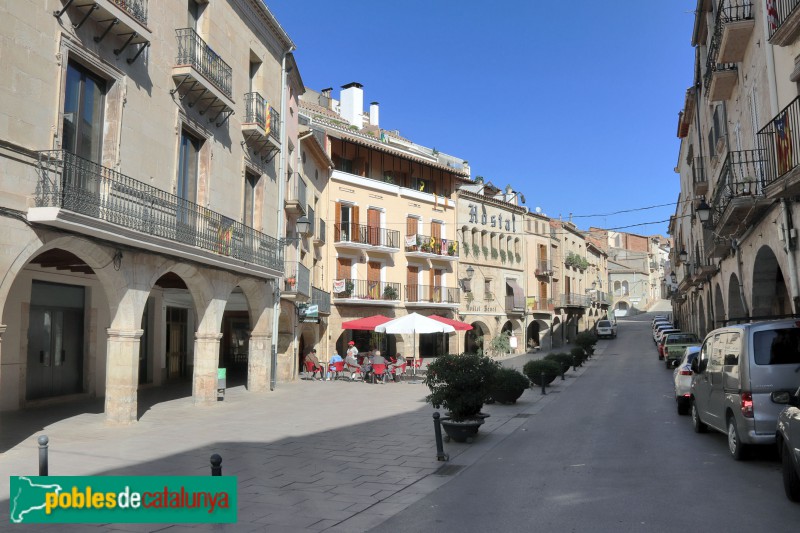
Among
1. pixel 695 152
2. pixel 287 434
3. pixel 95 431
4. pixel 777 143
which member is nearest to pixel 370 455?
pixel 287 434

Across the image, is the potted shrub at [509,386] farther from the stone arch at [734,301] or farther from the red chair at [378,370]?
the stone arch at [734,301]

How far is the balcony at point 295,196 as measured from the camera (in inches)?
920

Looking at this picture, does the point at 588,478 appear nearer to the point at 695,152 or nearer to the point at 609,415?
the point at 609,415

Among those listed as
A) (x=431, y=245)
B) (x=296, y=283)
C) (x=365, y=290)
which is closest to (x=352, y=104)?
(x=431, y=245)

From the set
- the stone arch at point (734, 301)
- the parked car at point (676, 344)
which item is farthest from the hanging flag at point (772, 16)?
the parked car at point (676, 344)

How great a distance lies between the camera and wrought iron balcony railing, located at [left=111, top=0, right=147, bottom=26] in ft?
39.5

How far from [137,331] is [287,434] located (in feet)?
12.9

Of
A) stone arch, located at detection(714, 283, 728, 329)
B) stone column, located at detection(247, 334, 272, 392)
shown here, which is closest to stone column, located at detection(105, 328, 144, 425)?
stone column, located at detection(247, 334, 272, 392)

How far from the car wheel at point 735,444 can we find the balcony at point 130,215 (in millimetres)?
10807

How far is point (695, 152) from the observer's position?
100 ft

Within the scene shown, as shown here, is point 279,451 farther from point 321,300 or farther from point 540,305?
point 540,305

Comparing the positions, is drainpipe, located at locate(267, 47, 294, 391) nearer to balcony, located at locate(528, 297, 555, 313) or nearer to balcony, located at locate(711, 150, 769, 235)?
balcony, located at locate(711, 150, 769, 235)

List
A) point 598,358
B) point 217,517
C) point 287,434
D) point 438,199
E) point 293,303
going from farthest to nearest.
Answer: point 438,199 → point 598,358 → point 293,303 → point 287,434 → point 217,517

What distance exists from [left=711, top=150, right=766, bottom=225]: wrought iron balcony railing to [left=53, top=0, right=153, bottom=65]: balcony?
1257 centimetres
